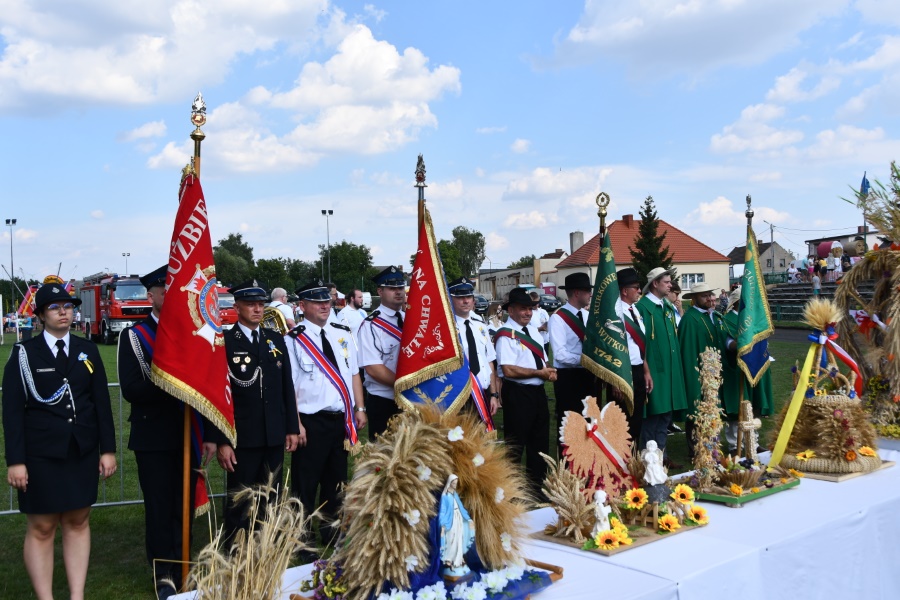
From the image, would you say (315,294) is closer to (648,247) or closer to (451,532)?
(451,532)

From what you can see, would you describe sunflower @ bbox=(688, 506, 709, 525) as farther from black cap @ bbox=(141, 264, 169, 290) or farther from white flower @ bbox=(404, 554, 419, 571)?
black cap @ bbox=(141, 264, 169, 290)

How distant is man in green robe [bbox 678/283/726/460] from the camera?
7551mm

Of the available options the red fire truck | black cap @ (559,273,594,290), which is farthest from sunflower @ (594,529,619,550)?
the red fire truck

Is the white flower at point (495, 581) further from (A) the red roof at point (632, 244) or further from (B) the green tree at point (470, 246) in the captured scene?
(B) the green tree at point (470, 246)

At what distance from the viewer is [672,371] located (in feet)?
23.7

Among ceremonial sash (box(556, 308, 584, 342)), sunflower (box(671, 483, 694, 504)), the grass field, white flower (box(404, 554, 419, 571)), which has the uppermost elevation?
ceremonial sash (box(556, 308, 584, 342))

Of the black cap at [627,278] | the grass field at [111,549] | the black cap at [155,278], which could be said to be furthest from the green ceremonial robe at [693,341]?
the black cap at [155,278]

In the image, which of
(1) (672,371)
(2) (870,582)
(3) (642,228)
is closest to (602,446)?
(2) (870,582)

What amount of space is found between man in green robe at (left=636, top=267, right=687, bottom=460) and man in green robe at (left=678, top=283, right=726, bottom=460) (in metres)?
0.26

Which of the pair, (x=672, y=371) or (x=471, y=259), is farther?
(x=471, y=259)

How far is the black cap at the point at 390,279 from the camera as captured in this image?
558 cm

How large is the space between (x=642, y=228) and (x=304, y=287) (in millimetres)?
35577

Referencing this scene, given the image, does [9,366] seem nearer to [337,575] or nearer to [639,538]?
[337,575]

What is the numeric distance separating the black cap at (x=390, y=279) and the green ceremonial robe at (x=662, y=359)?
2.76m
